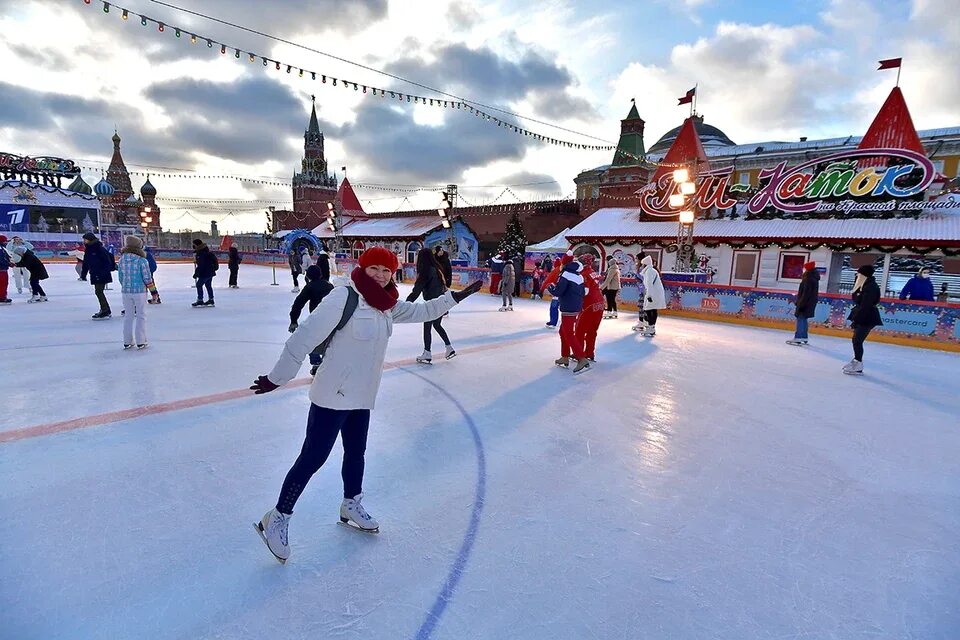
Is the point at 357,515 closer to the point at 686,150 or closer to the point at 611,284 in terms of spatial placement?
the point at 611,284

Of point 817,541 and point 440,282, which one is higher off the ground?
point 440,282

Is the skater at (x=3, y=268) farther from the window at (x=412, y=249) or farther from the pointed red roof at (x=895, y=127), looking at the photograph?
the pointed red roof at (x=895, y=127)

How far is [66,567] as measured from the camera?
2.02 metres

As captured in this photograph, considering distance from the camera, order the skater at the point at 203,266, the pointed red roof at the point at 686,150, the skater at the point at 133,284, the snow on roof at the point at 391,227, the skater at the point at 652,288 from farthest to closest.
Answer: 1. the snow on roof at the point at 391,227
2. the pointed red roof at the point at 686,150
3. the skater at the point at 203,266
4. the skater at the point at 652,288
5. the skater at the point at 133,284

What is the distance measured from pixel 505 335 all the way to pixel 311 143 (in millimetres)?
85130

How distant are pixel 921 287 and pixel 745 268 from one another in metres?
7.15

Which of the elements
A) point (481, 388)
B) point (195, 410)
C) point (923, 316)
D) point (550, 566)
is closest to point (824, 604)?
point (550, 566)

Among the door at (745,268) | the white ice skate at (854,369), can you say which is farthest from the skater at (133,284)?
the door at (745,268)

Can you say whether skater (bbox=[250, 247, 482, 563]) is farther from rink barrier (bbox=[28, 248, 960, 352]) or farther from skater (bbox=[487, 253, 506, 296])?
skater (bbox=[487, 253, 506, 296])

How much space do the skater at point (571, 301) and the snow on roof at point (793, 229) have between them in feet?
42.0

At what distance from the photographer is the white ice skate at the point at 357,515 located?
2.35 metres

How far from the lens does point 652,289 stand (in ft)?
26.1

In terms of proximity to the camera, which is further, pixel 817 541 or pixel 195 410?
pixel 195 410

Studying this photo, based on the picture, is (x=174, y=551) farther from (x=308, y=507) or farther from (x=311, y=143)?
(x=311, y=143)
